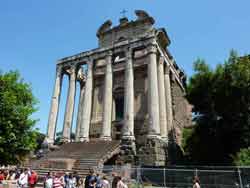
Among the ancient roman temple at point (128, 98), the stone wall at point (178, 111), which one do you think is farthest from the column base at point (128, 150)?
the stone wall at point (178, 111)

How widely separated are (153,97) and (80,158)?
362 inches

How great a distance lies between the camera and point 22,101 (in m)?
18.3

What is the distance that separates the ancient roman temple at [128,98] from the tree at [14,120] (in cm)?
580

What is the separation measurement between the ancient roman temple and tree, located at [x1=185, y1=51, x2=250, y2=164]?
3.42 metres

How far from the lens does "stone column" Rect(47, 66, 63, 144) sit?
28000 mm

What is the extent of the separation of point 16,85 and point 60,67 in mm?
14058

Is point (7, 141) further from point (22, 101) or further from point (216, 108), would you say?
point (216, 108)

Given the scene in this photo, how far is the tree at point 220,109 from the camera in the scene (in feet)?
66.7

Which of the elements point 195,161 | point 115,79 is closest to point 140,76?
point 115,79

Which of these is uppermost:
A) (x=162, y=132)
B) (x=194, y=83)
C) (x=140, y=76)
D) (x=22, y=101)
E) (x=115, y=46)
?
(x=115, y=46)

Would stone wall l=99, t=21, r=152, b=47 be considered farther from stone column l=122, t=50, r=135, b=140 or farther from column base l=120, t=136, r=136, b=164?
column base l=120, t=136, r=136, b=164

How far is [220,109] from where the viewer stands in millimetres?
22094

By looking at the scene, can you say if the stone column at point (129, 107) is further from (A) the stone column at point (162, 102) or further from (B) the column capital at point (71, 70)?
(B) the column capital at point (71, 70)

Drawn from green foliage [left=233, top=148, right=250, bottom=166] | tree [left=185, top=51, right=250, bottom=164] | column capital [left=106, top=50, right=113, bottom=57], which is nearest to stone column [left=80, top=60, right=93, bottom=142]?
column capital [left=106, top=50, right=113, bottom=57]
